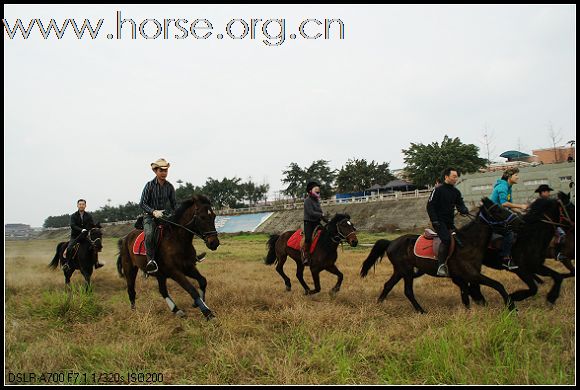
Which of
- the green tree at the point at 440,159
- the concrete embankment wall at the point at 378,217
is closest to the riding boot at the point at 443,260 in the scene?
the concrete embankment wall at the point at 378,217

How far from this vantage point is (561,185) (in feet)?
106

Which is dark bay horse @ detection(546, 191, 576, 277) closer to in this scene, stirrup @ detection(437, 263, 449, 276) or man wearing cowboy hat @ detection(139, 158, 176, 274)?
stirrup @ detection(437, 263, 449, 276)

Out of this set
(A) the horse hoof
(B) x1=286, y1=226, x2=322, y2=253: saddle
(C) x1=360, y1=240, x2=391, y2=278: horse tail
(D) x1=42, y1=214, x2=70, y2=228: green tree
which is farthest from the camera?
(D) x1=42, y1=214, x2=70, y2=228: green tree

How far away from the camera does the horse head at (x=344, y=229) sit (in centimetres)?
849

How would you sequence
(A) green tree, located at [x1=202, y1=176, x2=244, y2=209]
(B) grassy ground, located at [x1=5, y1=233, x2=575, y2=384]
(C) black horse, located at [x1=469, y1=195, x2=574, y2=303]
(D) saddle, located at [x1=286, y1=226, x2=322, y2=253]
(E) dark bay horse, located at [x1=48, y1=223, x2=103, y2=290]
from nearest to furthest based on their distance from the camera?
(B) grassy ground, located at [x1=5, y1=233, x2=575, y2=384] → (C) black horse, located at [x1=469, y1=195, x2=574, y2=303] → (D) saddle, located at [x1=286, y1=226, x2=322, y2=253] → (E) dark bay horse, located at [x1=48, y1=223, x2=103, y2=290] → (A) green tree, located at [x1=202, y1=176, x2=244, y2=209]

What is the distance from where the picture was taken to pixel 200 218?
6.64 m

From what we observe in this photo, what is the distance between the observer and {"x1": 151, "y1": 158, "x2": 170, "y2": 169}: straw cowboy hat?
7.12 meters

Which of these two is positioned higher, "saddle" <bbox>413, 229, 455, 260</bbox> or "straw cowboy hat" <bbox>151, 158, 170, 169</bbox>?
"straw cowboy hat" <bbox>151, 158, 170, 169</bbox>

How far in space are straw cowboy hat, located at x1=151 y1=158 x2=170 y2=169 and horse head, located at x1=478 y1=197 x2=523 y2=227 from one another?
575 cm

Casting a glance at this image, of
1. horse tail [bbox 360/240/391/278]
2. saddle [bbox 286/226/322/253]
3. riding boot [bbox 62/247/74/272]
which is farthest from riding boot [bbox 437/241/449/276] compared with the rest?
riding boot [bbox 62/247/74/272]

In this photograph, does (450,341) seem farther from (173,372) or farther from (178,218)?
(178,218)

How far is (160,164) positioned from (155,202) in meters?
0.77

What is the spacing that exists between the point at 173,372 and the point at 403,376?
8.31 feet

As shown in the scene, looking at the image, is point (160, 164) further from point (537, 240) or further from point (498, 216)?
point (537, 240)
